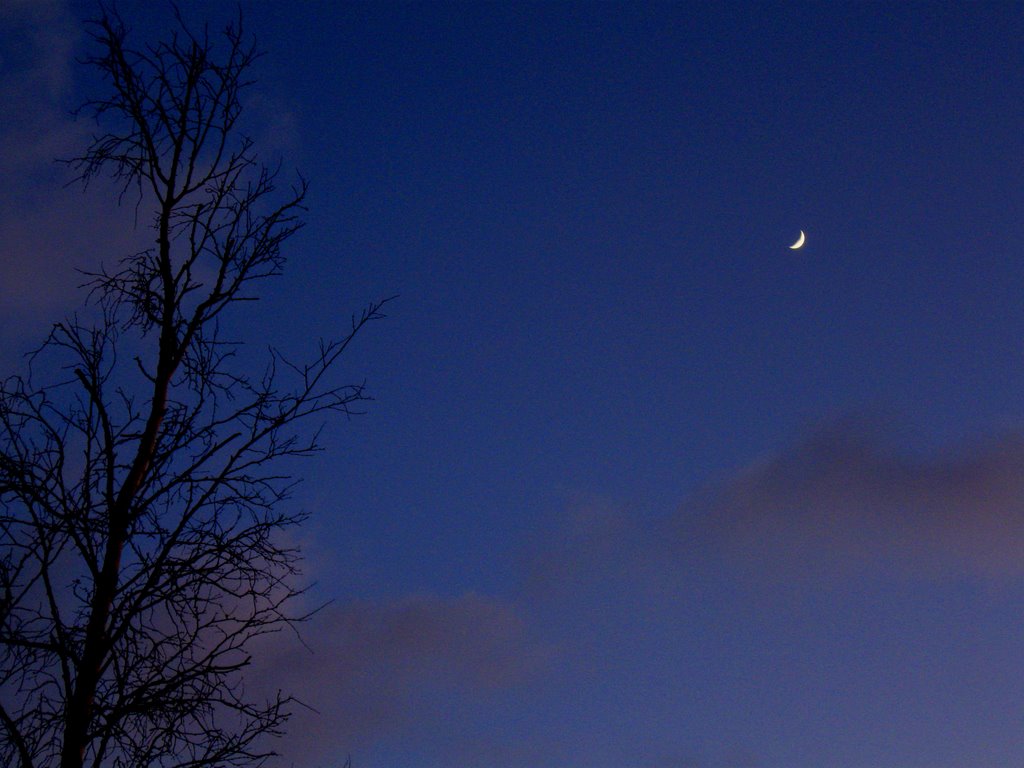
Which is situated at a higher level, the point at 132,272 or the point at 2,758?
the point at 132,272

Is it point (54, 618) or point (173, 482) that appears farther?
point (173, 482)

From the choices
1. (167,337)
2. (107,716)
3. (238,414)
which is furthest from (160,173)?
(107,716)

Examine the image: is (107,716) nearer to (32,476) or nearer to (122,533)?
(122,533)

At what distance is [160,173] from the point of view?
22.5 ft

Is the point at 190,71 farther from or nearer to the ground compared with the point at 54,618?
farther from the ground

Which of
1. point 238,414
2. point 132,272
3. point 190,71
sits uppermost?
point 190,71

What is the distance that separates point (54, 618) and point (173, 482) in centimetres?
100

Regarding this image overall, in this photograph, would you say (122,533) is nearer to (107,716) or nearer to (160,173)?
(107,716)

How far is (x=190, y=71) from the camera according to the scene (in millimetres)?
7016

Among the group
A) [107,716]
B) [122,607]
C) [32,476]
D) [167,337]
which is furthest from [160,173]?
[107,716]

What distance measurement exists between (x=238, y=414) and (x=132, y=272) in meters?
1.22

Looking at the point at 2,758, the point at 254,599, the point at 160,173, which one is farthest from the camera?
the point at 160,173

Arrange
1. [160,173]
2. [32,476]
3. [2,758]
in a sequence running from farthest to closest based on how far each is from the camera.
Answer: [160,173] → [32,476] → [2,758]

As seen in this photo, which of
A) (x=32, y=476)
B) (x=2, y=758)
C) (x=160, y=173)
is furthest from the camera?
(x=160, y=173)
